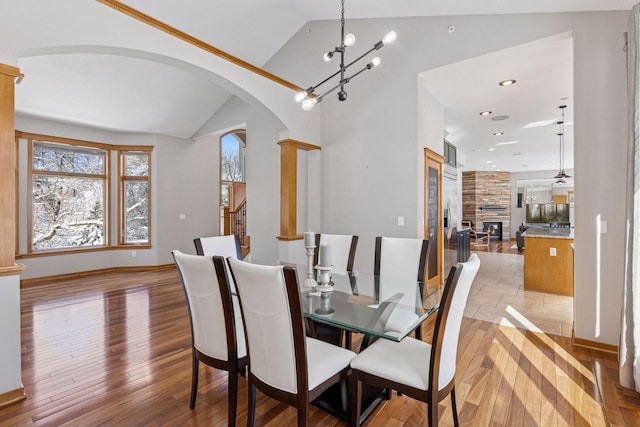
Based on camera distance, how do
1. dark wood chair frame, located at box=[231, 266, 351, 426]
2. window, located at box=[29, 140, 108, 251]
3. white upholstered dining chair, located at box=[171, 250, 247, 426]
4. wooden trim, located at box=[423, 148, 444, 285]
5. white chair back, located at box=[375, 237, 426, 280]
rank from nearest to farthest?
dark wood chair frame, located at box=[231, 266, 351, 426]
white upholstered dining chair, located at box=[171, 250, 247, 426]
white chair back, located at box=[375, 237, 426, 280]
wooden trim, located at box=[423, 148, 444, 285]
window, located at box=[29, 140, 108, 251]

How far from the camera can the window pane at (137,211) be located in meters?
6.53

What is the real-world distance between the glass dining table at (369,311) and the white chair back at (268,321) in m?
0.34

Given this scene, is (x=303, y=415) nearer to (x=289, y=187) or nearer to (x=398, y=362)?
(x=398, y=362)

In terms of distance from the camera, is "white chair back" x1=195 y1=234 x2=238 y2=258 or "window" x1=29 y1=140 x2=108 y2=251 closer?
"white chair back" x1=195 y1=234 x2=238 y2=258

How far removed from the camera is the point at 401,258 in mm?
2832

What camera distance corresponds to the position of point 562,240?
4.79 m

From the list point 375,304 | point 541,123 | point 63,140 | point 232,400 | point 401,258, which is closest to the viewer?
point 232,400

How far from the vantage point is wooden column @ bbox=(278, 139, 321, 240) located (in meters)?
4.44

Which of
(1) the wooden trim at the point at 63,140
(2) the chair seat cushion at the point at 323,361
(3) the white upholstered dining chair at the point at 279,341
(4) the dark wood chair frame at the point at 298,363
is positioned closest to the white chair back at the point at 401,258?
(2) the chair seat cushion at the point at 323,361

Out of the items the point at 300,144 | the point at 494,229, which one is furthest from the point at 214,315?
the point at 494,229

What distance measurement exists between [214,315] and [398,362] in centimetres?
103

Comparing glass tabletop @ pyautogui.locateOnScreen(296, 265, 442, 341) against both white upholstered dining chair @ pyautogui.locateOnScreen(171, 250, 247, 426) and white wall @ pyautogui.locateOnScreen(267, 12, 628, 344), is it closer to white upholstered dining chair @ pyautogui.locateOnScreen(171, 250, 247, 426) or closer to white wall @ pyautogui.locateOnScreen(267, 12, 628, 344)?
white upholstered dining chair @ pyautogui.locateOnScreen(171, 250, 247, 426)

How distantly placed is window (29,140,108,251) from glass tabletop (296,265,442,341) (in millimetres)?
5545

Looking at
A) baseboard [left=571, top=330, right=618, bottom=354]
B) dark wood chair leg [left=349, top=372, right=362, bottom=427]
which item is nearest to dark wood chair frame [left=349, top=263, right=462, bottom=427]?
dark wood chair leg [left=349, top=372, right=362, bottom=427]
